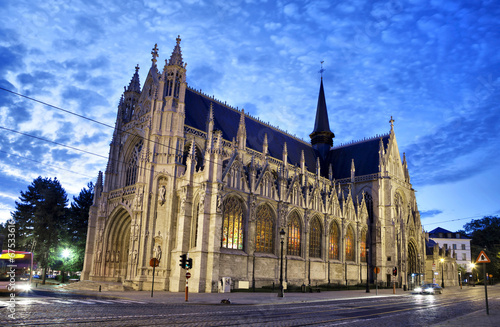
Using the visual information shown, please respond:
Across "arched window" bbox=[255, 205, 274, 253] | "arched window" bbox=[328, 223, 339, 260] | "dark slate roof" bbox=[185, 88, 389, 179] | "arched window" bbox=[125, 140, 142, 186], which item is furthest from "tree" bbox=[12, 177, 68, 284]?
"arched window" bbox=[328, 223, 339, 260]

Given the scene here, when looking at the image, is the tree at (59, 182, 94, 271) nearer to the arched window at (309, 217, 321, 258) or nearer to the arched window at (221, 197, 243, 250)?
the arched window at (221, 197, 243, 250)

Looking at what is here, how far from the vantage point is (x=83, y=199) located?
169 ft

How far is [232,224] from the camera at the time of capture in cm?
3331

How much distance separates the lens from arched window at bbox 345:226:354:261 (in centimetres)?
4761

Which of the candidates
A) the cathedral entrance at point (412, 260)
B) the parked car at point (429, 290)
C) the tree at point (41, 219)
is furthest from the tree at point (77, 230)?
the cathedral entrance at point (412, 260)

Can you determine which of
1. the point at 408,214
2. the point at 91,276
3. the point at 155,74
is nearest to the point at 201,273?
the point at 91,276

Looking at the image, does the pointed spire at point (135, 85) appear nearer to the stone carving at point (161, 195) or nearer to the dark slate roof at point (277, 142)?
the dark slate roof at point (277, 142)

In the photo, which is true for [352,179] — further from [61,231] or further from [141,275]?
[61,231]

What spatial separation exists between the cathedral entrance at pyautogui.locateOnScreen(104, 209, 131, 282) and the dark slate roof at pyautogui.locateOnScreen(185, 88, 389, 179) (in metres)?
11.7

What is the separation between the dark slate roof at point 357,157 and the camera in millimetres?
55906

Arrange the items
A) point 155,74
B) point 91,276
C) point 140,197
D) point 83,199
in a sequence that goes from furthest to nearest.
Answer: point 83,199
point 155,74
point 91,276
point 140,197

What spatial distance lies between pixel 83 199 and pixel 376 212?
127 feet

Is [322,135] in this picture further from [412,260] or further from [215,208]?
[215,208]

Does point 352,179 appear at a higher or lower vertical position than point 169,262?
higher
